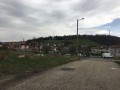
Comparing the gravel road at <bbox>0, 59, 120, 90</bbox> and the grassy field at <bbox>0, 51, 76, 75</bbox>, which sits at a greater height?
the grassy field at <bbox>0, 51, 76, 75</bbox>

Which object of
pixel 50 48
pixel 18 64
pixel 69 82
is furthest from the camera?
pixel 50 48

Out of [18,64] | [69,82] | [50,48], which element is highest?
[50,48]

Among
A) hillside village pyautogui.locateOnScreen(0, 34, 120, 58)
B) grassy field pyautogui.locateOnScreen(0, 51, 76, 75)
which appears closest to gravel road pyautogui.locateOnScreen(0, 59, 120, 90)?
grassy field pyautogui.locateOnScreen(0, 51, 76, 75)

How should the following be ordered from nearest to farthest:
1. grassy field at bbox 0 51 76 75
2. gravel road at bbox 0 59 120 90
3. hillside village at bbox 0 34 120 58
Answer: gravel road at bbox 0 59 120 90, grassy field at bbox 0 51 76 75, hillside village at bbox 0 34 120 58

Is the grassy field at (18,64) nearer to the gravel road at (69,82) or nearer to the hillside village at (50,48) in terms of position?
the gravel road at (69,82)

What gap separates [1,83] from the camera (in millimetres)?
12234

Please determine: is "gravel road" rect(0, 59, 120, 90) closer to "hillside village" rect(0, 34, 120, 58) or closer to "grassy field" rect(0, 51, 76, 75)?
"grassy field" rect(0, 51, 76, 75)

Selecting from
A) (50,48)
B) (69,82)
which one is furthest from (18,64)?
(50,48)

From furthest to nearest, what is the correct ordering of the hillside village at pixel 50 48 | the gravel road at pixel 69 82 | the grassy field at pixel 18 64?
the hillside village at pixel 50 48
the grassy field at pixel 18 64
the gravel road at pixel 69 82

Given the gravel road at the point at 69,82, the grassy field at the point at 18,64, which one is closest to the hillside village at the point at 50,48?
the grassy field at the point at 18,64

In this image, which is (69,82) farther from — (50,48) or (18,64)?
(50,48)

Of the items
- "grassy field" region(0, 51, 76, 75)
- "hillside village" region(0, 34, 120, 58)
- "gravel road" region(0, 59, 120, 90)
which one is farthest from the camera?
"hillside village" region(0, 34, 120, 58)

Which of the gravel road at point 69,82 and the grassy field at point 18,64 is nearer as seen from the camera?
the gravel road at point 69,82

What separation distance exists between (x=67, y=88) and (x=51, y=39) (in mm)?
160447
